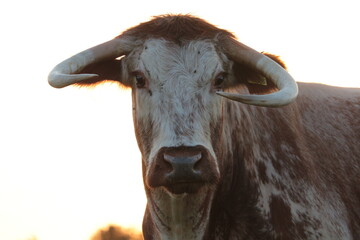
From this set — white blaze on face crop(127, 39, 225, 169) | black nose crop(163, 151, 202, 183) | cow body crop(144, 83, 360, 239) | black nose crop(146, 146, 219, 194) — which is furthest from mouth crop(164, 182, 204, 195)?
cow body crop(144, 83, 360, 239)

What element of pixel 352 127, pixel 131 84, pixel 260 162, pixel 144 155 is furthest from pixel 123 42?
pixel 352 127

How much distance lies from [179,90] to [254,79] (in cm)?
102

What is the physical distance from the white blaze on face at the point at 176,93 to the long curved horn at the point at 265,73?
21 cm

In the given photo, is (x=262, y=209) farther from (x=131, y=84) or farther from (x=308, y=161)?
(x=131, y=84)

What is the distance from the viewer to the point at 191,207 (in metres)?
8.89

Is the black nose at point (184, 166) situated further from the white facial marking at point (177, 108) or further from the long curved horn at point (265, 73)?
the long curved horn at point (265, 73)

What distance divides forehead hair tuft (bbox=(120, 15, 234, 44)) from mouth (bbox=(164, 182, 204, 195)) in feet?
4.99

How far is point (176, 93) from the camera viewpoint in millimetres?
8578

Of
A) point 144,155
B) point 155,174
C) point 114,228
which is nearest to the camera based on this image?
point 155,174

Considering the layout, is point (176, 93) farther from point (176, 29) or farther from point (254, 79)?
point (254, 79)

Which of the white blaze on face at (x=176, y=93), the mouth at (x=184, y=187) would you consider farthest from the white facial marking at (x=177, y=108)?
the mouth at (x=184, y=187)

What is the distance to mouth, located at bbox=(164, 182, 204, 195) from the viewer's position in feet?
26.7

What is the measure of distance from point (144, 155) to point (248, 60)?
1330 millimetres

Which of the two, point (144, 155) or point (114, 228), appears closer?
point (144, 155)
